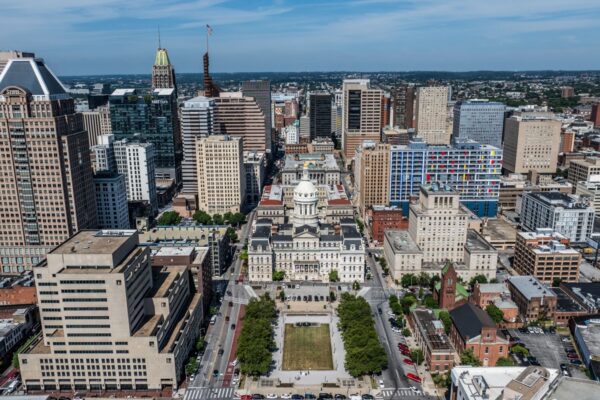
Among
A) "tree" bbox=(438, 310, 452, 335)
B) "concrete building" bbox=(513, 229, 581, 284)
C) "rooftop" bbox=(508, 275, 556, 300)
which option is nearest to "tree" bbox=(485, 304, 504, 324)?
"rooftop" bbox=(508, 275, 556, 300)

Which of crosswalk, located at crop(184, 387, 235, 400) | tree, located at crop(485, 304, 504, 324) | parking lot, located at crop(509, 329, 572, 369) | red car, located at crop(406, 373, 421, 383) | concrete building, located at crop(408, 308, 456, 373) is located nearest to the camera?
crosswalk, located at crop(184, 387, 235, 400)

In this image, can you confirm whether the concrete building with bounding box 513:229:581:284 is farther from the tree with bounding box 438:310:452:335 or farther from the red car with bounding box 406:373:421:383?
the red car with bounding box 406:373:421:383

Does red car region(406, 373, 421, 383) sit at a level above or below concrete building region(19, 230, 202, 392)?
below

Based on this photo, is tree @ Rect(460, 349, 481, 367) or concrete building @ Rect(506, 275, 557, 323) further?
concrete building @ Rect(506, 275, 557, 323)

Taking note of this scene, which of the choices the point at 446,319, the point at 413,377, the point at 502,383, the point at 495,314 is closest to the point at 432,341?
the point at 413,377

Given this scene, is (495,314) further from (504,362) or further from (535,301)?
(504,362)

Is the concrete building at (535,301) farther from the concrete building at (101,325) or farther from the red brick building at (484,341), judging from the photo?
the concrete building at (101,325)

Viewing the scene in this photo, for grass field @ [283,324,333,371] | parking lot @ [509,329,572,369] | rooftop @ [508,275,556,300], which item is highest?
rooftop @ [508,275,556,300]
